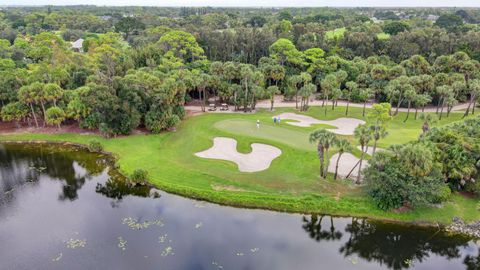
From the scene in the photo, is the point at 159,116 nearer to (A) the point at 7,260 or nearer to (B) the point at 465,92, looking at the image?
(A) the point at 7,260

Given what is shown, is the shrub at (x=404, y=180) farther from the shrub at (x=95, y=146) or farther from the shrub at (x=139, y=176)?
the shrub at (x=95, y=146)

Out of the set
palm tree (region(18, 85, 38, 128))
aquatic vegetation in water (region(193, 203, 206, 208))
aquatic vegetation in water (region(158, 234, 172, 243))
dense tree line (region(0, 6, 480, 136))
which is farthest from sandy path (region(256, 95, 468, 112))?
aquatic vegetation in water (region(158, 234, 172, 243))

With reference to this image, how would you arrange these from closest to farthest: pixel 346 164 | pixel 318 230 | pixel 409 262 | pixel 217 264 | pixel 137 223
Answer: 1. pixel 217 264
2. pixel 409 262
3. pixel 137 223
4. pixel 318 230
5. pixel 346 164

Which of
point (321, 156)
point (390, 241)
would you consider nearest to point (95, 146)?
point (321, 156)

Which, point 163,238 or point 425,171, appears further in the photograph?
point 425,171

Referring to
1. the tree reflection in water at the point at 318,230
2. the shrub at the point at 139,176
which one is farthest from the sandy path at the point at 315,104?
the tree reflection in water at the point at 318,230

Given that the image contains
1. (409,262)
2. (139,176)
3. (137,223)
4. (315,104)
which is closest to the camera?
(409,262)

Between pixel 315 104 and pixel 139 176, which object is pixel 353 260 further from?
pixel 315 104

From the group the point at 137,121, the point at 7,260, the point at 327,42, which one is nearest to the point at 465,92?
the point at 327,42
